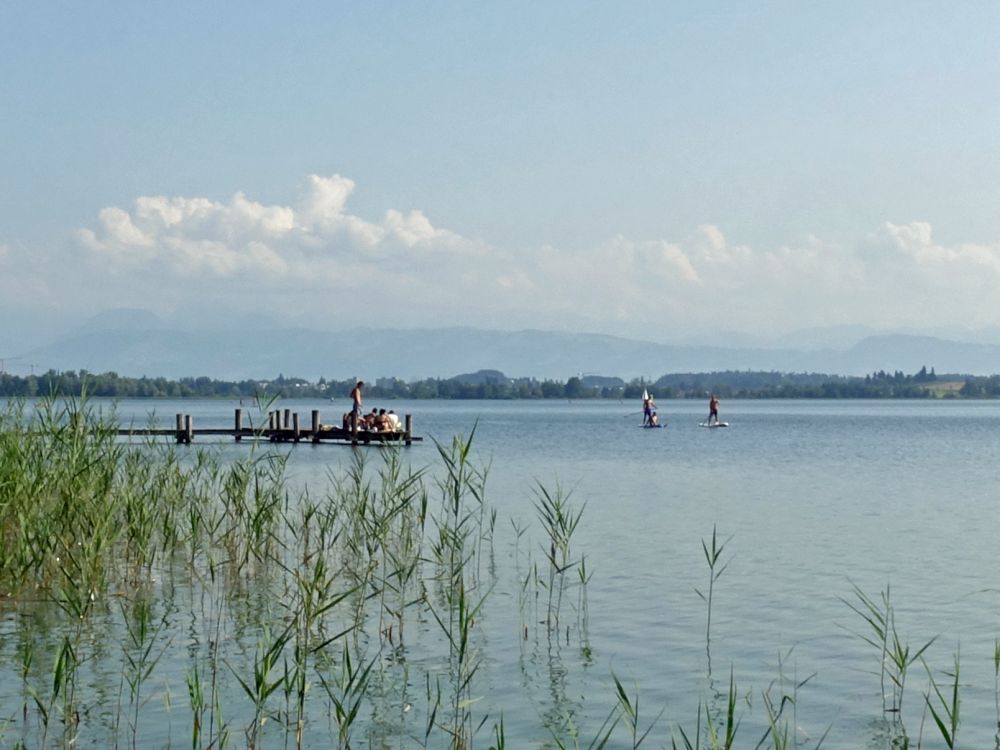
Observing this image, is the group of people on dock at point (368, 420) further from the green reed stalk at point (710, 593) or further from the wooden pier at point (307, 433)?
the green reed stalk at point (710, 593)

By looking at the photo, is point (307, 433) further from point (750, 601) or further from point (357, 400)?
point (750, 601)

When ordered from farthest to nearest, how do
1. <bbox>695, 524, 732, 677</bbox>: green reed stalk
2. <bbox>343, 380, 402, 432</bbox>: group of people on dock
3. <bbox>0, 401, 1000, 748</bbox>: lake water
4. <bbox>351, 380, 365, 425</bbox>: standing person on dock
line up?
<bbox>343, 380, 402, 432</bbox>: group of people on dock < <bbox>351, 380, 365, 425</bbox>: standing person on dock < <bbox>695, 524, 732, 677</bbox>: green reed stalk < <bbox>0, 401, 1000, 748</bbox>: lake water

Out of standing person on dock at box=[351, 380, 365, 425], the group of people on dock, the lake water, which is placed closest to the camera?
the lake water

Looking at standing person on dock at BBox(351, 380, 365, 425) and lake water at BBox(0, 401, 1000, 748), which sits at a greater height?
standing person on dock at BBox(351, 380, 365, 425)

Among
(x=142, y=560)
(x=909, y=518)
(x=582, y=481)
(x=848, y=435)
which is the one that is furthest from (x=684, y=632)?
(x=848, y=435)

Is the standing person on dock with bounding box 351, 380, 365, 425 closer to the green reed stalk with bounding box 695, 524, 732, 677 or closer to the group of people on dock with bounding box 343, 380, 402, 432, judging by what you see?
the group of people on dock with bounding box 343, 380, 402, 432

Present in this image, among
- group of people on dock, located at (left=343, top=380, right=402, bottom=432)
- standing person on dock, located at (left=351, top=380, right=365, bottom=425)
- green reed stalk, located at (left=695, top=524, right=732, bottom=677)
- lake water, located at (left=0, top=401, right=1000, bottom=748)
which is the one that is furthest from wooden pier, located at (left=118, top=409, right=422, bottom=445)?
green reed stalk, located at (left=695, top=524, right=732, bottom=677)

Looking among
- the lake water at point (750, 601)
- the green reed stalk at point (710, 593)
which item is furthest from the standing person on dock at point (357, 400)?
the green reed stalk at point (710, 593)

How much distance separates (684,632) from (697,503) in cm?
1419

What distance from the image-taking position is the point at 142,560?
13.2 meters

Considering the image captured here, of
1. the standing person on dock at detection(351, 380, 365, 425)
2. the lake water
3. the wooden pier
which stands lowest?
the lake water

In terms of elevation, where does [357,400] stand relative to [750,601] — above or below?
above

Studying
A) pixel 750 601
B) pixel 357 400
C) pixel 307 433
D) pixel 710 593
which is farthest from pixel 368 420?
pixel 710 593

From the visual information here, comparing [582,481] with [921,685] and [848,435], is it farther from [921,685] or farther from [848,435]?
[848,435]
